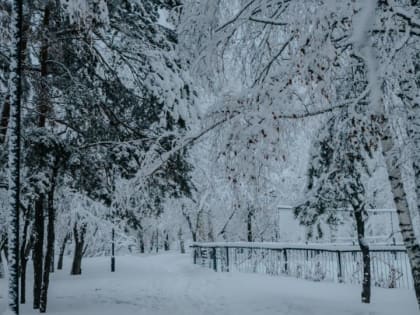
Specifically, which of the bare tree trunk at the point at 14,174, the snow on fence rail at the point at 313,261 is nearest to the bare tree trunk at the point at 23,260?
the bare tree trunk at the point at 14,174

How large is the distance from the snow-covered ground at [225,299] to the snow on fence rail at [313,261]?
1059 mm

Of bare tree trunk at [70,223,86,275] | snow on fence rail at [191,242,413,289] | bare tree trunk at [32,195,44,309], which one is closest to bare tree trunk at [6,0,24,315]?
bare tree trunk at [32,195,44,309]

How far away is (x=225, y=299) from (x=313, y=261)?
6.80 metres

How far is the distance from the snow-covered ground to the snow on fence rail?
106 centimetres

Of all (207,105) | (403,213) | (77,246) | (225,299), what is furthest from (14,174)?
(77,246)

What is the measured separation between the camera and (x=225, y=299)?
42.1ft

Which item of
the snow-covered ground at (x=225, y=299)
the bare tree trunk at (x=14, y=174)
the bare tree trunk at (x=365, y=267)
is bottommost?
the snow-covered ground at (x=225, y=299)

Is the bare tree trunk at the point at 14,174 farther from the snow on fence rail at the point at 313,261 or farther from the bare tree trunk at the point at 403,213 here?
the snow on fence rail at the point at 313,261

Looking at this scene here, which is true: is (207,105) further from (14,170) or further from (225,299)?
(225,299)

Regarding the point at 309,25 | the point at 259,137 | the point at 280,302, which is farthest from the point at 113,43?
the point at 280,302

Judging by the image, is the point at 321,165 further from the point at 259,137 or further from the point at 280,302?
the point at 259,137

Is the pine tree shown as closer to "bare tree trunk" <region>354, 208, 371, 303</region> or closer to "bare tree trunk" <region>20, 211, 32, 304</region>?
"bare tree trunk" <region>20, 211, 32, 304</region>

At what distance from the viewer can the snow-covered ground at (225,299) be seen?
1047 cm

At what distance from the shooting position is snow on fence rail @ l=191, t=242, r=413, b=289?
1473 cm
